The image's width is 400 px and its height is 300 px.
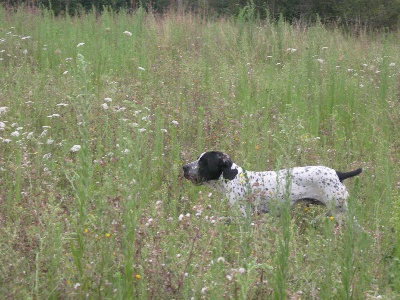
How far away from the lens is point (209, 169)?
516 centimetres

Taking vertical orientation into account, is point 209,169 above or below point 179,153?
above

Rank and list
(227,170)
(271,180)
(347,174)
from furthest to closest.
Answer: (227,170), (271,180), (347,174)

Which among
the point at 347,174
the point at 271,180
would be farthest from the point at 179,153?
the point at 347,174

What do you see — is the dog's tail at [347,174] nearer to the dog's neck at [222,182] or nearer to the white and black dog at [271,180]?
the white and black dog at [271,180]

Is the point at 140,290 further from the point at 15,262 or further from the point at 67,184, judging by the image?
the point at 67,184

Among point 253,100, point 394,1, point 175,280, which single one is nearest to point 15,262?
point 175,280

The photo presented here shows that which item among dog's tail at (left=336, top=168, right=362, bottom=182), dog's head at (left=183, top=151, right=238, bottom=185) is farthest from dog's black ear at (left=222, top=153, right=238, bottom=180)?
dog's tail at (left=336, top=168, right=362, bottom=182)

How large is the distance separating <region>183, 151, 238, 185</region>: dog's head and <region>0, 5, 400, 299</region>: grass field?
12 cm

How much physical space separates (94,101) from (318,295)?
3929 mm

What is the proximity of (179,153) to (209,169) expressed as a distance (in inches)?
27.3

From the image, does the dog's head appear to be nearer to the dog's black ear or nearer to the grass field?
the dog's black ear

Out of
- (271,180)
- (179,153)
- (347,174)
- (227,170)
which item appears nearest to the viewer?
(347,174)

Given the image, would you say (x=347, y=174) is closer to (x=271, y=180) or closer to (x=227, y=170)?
(x=271, y=180)

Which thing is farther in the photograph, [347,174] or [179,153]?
[179,153]
